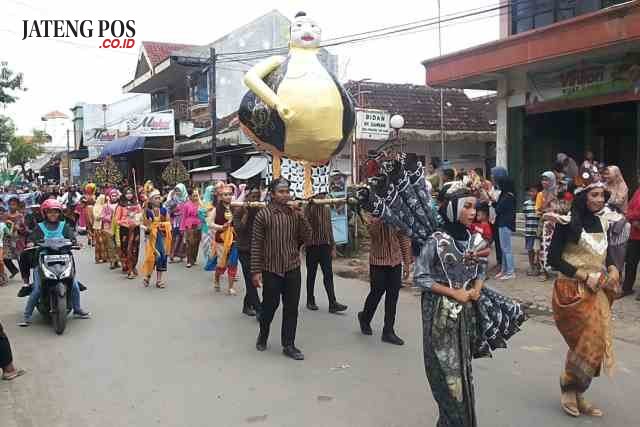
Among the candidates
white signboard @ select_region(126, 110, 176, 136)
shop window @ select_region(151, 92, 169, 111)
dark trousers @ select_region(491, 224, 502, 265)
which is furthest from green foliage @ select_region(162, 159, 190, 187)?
dark trousers @ select_region(491, 224, 502, 265)

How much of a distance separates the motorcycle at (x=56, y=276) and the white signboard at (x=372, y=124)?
5354mm

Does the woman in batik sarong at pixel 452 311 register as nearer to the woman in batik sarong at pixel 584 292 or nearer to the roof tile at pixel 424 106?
the woman in batik sarong at pixel 584 292

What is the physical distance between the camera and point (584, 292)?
13.1ft

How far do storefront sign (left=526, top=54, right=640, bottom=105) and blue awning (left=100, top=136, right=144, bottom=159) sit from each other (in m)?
17.9

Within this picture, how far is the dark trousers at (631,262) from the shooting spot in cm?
746

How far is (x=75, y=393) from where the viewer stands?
4.69 meters

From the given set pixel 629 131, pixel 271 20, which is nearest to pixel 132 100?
pixel 271 20

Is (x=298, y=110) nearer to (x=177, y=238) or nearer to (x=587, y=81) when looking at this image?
(x=177, y=238)

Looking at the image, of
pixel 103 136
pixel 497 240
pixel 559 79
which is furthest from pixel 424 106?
pixel 103 136

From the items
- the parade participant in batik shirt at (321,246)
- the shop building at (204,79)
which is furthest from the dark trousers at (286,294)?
the shop building at (204,79)

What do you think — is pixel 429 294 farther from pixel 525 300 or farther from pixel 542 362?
pixel 525 300

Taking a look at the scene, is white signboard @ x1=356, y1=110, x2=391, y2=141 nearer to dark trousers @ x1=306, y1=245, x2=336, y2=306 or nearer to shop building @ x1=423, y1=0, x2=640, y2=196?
shop building @ x1=423, y1=0, x2=640, y2=196

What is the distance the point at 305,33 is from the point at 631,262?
483 centimetres

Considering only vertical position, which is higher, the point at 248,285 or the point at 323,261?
the point at 323,261
